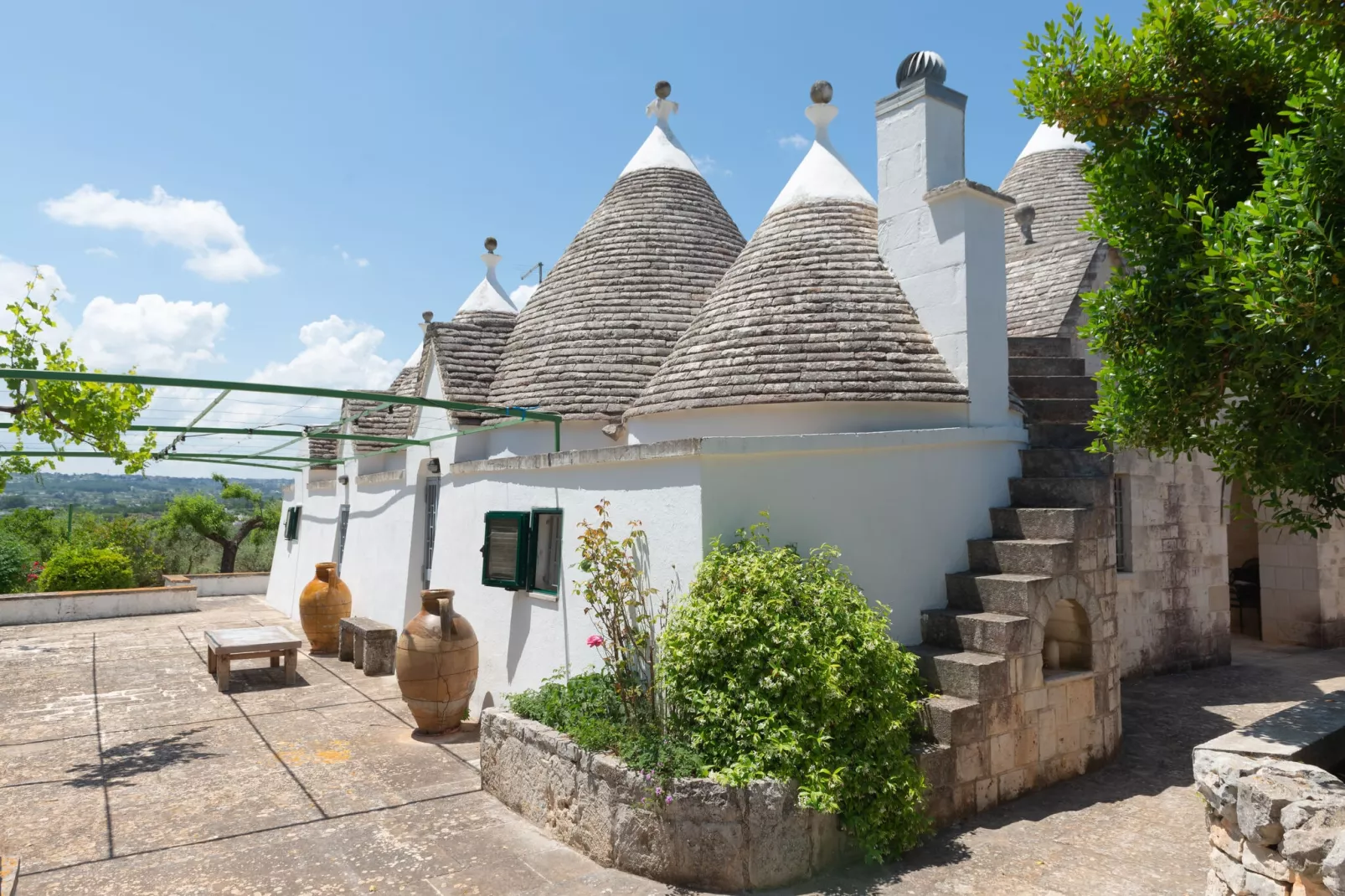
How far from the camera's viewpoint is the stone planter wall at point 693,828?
5270mm

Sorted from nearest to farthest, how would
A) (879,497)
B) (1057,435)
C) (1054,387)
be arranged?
1. (879,497)
2. (1057,435)
3. (1054,387)

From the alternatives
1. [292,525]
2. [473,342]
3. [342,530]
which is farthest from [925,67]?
[292,525]

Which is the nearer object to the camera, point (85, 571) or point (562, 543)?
point (562, 543)

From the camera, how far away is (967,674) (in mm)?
6527

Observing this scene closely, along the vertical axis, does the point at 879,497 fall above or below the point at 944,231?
below

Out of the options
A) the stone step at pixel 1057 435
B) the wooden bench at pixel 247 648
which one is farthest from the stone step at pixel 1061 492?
the wooden bench at pixel 247 648

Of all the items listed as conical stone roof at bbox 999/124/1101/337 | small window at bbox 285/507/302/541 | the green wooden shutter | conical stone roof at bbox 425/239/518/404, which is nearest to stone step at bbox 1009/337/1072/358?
conical stone roof at bbox 999/124/1101/337

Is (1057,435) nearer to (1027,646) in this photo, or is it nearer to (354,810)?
(1027,646)

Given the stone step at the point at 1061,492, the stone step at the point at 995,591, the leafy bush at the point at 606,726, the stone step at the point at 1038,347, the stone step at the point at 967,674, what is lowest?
the leafy bush at the point at 606,726

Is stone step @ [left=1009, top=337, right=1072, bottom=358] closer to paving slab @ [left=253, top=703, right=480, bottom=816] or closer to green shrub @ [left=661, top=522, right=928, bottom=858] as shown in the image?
green shrub @ [left=661, top=522, right=928, bottom=858]

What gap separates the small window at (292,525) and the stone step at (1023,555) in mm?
16810

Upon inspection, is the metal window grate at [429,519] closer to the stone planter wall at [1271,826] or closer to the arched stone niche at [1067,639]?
the arched stone niche at [1067,639]

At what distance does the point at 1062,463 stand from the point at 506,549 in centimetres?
574

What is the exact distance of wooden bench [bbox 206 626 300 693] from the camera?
35.2ft
